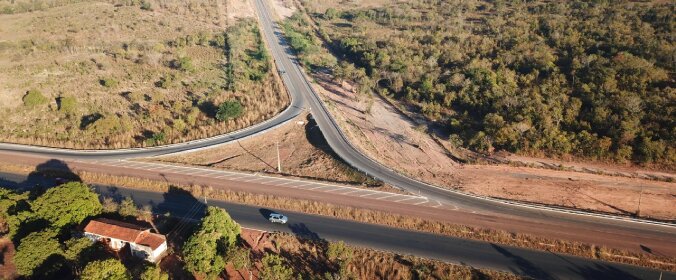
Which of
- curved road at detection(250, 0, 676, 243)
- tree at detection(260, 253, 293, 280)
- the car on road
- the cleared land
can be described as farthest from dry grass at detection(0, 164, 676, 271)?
tree at detection(260, 253, 293, 280)

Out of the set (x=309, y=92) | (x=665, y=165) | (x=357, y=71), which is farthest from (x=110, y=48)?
(x=665, y=165)

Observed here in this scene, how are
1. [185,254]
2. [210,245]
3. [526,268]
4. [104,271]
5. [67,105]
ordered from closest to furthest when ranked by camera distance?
[104,271]
[185,254]
[210,245]
[526,268]
[67,105]

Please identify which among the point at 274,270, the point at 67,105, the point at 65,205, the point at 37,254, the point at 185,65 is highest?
the point at 185,65

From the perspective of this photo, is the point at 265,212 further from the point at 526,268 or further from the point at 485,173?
the point at 485,173

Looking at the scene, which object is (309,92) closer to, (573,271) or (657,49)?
(573,271)

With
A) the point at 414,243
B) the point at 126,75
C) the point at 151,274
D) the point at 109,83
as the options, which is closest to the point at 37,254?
the point at 151,274

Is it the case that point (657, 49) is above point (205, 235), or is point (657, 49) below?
above

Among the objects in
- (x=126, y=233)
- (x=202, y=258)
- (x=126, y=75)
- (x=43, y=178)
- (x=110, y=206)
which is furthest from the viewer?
(x=126, y=75)
